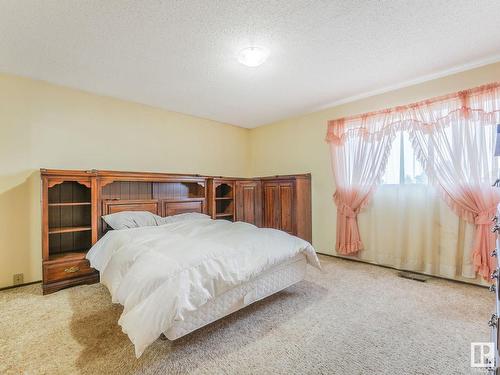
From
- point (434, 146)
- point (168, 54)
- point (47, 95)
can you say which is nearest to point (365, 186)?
point (434, 146)

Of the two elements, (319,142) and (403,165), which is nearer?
(403,165)

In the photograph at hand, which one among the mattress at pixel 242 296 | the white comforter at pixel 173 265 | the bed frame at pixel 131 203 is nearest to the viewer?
the white comforter at pixel 173 265

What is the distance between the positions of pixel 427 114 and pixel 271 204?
2666 millimetres

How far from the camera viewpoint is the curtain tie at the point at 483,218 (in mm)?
2656

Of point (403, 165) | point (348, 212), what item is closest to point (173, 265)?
point (348, 212)

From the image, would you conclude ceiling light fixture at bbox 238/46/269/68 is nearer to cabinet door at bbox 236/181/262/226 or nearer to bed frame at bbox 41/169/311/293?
bed frame at bbox 41/169/311/293

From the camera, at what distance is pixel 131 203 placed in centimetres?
359

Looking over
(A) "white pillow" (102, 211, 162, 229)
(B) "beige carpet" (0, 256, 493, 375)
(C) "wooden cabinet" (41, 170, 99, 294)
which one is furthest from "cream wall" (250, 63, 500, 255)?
(C) "wooden cabinet" (41, 170, 99, 294)

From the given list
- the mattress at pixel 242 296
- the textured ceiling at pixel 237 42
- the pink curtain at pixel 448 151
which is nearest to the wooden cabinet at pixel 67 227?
the textured ceiling at pixel 237 42

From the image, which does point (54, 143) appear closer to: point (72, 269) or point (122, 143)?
point (122, 143)

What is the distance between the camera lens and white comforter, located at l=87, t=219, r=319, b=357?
1575 mm

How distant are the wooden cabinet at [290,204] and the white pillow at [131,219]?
2.01 metres

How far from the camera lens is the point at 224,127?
5.15 metres

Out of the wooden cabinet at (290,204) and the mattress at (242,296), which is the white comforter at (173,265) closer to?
the mattress at (242,296)
